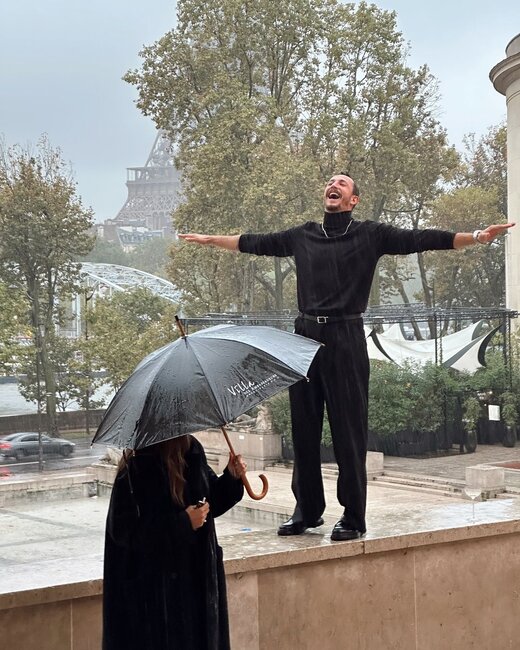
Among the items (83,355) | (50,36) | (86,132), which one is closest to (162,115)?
(83,355)

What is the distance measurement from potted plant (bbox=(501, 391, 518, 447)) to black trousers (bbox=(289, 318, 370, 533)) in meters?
22.5

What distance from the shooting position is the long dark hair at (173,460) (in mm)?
2447

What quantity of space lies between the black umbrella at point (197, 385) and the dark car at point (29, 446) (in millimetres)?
34465

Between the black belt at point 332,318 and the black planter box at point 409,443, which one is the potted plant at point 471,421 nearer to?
the black planter box at point 409,443

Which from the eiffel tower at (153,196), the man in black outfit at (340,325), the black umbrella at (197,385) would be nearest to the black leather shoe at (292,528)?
the man in black outfit at (340,325)

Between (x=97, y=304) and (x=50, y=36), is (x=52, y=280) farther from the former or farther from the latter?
(x=50, y=36)

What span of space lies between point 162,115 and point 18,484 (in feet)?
52.5

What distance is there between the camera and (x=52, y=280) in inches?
1511

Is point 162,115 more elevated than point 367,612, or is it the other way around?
point 162,115

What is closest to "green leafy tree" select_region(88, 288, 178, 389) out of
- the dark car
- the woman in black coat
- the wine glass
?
the dark car

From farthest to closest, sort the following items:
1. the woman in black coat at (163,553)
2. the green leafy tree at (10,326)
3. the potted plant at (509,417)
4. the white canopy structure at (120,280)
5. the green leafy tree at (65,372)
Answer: the white canopy structure at (120,280) → the green leafy tree at (65,372) → the green leafy tree at (10,326) → the potted plant at (509,417) → the woman in black coat at (163,553)

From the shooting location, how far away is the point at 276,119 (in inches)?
1460

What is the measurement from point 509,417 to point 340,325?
895 inches

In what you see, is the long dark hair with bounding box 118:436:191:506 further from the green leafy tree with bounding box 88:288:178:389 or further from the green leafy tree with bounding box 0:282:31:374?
the green leafy tree with bounding box 0:282:31:374
